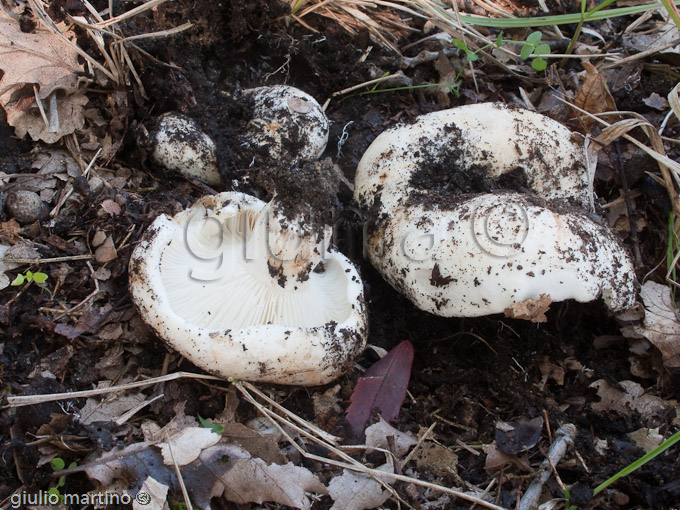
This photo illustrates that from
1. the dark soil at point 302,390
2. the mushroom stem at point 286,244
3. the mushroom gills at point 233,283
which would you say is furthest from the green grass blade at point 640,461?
the mushroom stem at point 286,244

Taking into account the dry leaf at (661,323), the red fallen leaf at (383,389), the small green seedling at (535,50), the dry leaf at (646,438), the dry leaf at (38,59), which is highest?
the dry leaf at (38,59)

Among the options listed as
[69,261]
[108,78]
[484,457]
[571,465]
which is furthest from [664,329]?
[108,78]

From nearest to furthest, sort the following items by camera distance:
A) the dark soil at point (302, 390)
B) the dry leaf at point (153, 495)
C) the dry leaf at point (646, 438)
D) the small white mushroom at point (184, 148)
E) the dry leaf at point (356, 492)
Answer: the dry leaf at point (153, 495) → the dry leaf at point (356, 492) → the dark soil at point (302, 390) → the dry leaf at point (646, 438) → the small white mushroom at point (184, 148)

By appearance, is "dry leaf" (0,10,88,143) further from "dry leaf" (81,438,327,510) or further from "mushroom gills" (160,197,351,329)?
"dry leaf" (81,438,327,510)

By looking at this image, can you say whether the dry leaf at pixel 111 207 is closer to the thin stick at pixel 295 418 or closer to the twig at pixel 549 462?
the thin stick at pixel 295 418

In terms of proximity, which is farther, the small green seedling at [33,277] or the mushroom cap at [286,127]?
the mushroom cap at [286,127]

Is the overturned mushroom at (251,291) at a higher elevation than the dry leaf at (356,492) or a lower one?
higher
